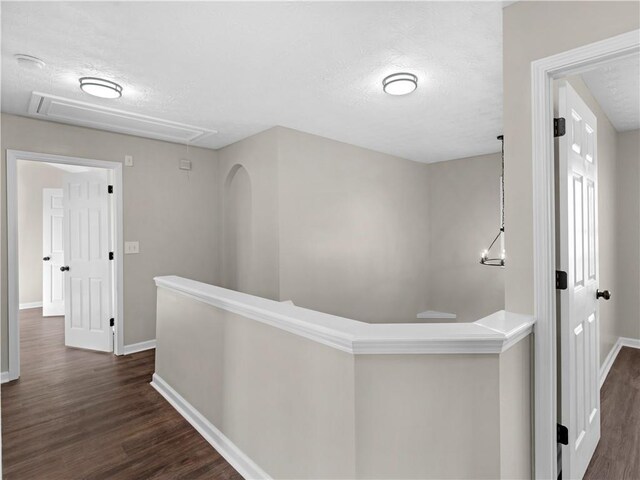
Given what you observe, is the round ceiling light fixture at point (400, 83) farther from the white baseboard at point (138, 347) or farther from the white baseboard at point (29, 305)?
the white baseboard at point (29, 305)

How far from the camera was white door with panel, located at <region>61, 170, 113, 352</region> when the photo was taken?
12.9ft

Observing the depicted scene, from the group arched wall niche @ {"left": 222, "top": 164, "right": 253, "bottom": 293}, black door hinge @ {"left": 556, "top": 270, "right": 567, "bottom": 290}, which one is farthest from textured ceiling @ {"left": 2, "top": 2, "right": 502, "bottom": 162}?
black door hinge @ {"left": 556, "top": 270, "right": 567, "bottom": 290}

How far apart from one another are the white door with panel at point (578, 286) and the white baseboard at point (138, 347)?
3966 millimetres

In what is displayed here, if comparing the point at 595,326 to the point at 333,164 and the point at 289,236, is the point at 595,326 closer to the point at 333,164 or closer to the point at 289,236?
the point at 289,236

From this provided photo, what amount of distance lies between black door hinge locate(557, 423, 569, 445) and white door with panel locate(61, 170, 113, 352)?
418cm

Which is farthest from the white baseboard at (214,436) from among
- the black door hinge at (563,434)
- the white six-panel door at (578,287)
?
the white six-panel door at (578,287)

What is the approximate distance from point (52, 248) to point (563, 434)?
23.4 ft

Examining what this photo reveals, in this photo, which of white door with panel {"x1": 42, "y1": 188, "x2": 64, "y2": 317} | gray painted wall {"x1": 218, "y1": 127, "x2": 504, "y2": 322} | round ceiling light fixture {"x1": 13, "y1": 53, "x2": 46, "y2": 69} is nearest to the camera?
round ceiling light fixture {"x1": 13, "y1": 53, "x2": 46, "y2": 69}

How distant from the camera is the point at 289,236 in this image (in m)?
3.73

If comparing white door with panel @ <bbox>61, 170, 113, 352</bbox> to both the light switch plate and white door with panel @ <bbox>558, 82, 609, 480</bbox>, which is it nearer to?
the light switch plate

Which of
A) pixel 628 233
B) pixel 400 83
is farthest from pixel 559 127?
pixel 628 233

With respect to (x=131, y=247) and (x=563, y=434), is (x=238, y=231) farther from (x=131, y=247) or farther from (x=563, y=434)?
(x=563, y=434)

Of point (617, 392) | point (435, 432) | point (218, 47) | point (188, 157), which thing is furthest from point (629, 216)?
point (188, 157)

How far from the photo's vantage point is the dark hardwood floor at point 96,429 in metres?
2.00
